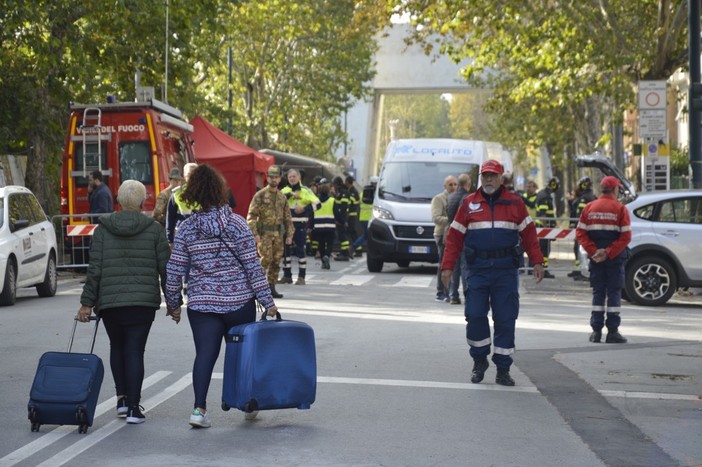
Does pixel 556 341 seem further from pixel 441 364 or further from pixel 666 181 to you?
pixel 666 181

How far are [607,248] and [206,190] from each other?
6226 mm

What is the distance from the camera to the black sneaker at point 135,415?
8.56m

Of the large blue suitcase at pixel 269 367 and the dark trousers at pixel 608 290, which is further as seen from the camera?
the dark trousers at pixel 608 290

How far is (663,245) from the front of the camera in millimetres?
18719

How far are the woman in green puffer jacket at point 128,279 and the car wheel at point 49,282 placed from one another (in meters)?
11.0

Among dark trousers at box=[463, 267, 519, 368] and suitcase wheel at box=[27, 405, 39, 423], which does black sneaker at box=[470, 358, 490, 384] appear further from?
suitcase wheel at box=[27, 405, 39, 423]

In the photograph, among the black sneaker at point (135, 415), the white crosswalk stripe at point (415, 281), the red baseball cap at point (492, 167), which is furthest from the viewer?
the white crosswalk stripe at point (415, 281)

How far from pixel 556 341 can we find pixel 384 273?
473 inches

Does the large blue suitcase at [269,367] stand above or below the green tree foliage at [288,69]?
below

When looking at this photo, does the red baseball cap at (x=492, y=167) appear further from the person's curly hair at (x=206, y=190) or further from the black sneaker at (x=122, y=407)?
the black sneaker at (x=122, y=407)

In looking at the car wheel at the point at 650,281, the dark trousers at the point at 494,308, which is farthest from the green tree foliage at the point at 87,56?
the dark trousers at the point at 494,308

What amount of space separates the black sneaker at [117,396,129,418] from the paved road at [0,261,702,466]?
0.22 ft

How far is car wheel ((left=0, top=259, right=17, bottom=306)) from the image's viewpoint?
17531 mm

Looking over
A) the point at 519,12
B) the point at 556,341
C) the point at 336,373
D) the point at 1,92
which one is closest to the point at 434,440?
the point at 336,373
